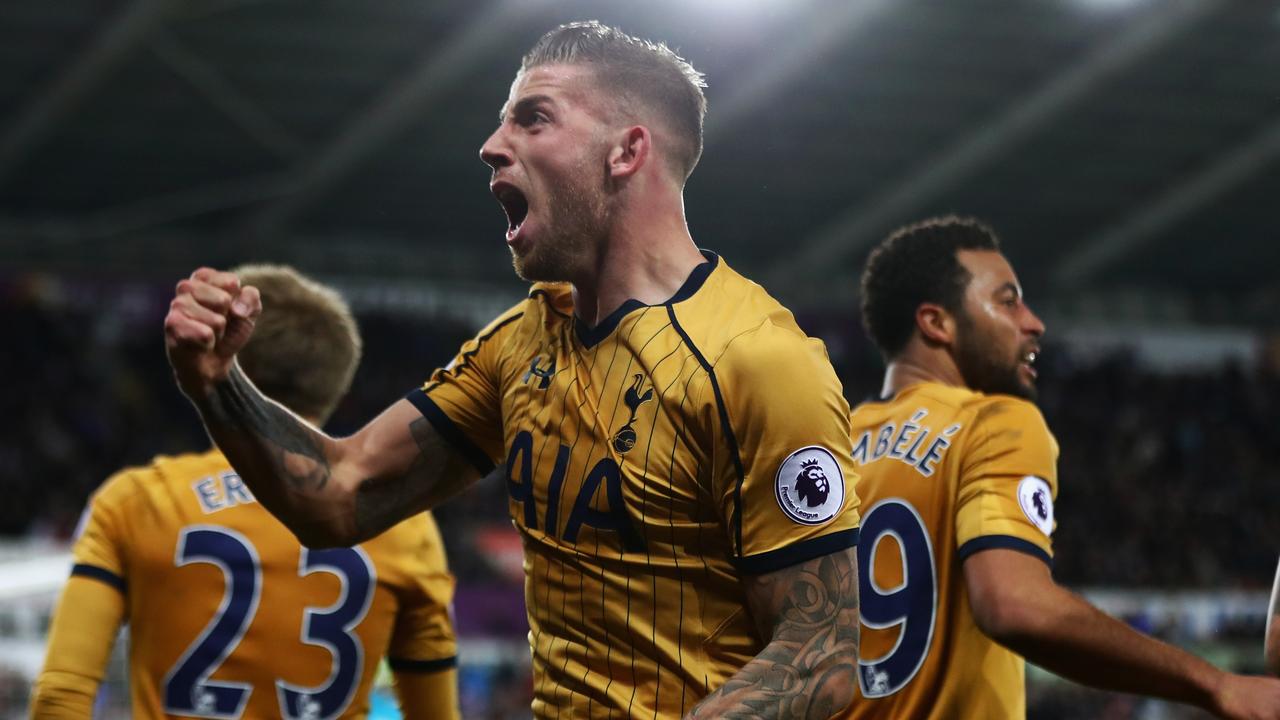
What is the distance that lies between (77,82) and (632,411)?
16.9m

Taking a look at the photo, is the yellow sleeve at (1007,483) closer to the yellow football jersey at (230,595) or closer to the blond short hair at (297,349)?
the yellow football jersey at (230,595)

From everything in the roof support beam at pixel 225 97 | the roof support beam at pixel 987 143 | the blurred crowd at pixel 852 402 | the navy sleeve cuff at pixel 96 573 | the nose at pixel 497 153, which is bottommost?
the navy sleeve cuff at pixel 96 573

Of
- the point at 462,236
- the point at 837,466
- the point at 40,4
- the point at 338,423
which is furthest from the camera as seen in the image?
the point at 462,236

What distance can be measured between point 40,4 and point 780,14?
27.4 ft

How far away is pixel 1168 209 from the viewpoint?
76.9 feet

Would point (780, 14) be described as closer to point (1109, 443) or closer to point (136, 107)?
point (136, 107)

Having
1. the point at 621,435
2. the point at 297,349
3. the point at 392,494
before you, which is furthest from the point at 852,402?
the point at 621,435

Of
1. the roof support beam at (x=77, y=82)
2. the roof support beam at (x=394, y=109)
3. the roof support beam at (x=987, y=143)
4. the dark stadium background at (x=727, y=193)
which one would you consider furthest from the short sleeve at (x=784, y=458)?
the roof support beam at (x=987, y=143)

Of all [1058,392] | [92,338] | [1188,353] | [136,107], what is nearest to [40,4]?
[136,107]

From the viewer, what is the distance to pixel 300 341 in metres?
2.94

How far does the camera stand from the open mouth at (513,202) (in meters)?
2.19

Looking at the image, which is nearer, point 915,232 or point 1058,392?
point 915,232

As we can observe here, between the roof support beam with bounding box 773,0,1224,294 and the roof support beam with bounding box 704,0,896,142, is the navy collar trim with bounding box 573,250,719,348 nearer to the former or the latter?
the roof support beam with bounding box 704,0,896,142

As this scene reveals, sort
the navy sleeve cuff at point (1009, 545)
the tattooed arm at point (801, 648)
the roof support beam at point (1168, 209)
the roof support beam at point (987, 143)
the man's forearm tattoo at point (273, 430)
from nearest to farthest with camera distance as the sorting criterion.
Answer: the tattooed arm at point (801, 648)
the man's forearm tattoo at point (273, 430)
the navy sleeve cuff at point (1009, 545)
the roof support beam at point (987, 143)
the roof support beam at point (1168, 209)
